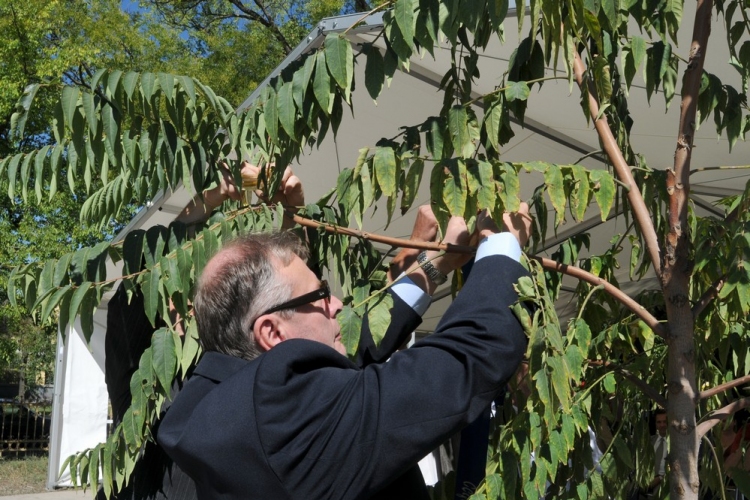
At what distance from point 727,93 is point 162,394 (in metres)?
1.65

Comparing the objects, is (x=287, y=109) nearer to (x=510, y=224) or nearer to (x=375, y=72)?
(x=375, y=72)

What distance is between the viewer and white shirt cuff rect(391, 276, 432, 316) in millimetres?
1904

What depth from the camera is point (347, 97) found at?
1.84 meters

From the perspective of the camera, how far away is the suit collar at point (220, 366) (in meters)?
1.53

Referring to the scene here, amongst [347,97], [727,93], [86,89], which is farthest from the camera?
[727,93]

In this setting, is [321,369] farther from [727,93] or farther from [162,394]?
[727,93]

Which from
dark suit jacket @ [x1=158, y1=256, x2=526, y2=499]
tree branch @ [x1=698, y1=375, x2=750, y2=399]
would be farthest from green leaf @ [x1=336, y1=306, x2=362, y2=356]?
tree branch @ [x1=698, y1=375, x2=750, y2=399]

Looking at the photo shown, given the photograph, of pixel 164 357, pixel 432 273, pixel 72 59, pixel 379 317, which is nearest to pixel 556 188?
pixel 432 273

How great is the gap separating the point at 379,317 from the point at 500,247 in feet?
0.91

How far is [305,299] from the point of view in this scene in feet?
5.34

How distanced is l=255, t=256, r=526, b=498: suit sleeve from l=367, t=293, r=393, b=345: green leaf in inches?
10.2

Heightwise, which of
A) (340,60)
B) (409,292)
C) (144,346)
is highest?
(340,60)

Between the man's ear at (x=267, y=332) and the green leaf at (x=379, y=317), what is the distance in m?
0.19

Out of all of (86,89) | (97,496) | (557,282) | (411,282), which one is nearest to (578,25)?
(411,282)
